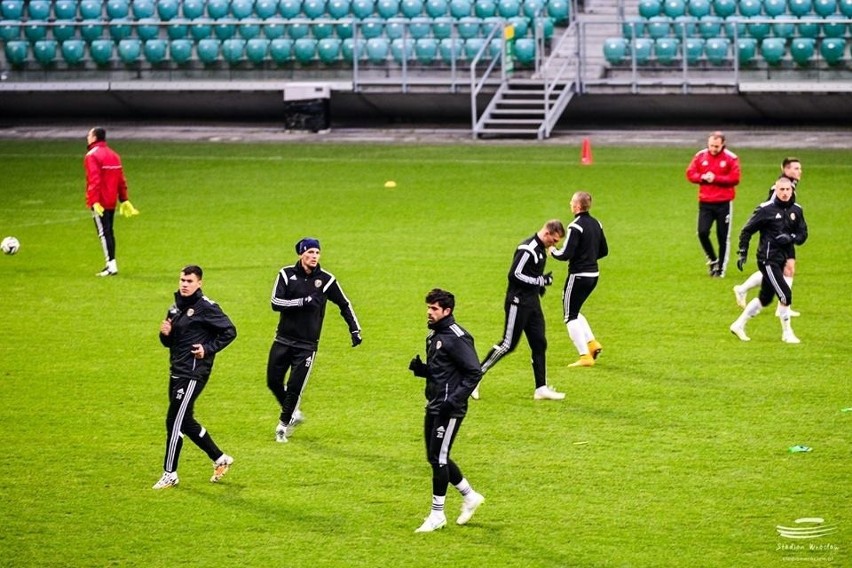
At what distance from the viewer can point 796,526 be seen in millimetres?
10859

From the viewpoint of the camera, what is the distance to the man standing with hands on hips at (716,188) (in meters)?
20.5

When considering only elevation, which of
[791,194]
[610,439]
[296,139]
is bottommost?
[296,139]

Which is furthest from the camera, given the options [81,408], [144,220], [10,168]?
[10,168]

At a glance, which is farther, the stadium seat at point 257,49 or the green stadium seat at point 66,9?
the green stadium seat at point 66,9

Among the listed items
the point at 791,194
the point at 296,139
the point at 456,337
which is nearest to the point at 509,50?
the point at 296,139

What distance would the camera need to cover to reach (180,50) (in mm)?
38094

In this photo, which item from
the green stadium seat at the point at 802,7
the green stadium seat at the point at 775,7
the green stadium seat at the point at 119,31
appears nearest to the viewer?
the green stadium seat at the point at 802,7

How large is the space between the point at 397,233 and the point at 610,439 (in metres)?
11.4

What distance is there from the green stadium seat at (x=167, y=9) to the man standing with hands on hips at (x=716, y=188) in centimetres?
2309

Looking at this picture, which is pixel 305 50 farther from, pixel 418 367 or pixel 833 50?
pixel 418 367

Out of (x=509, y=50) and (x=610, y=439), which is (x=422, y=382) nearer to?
(x=610, y=439)

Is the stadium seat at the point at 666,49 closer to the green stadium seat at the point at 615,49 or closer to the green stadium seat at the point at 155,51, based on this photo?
the green stadium seat at the point at 615,49

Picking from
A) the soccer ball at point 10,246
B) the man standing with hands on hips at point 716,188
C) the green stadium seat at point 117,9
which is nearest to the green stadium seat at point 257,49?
the green stadium seat at point 117,9

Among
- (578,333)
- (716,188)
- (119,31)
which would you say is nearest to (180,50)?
(119,31)
